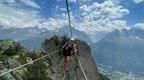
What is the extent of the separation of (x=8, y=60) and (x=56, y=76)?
35.6 ft

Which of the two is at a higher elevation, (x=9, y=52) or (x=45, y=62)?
(x=9, y=52)

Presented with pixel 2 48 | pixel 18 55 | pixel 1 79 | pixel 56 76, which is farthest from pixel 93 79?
pixel 1 79

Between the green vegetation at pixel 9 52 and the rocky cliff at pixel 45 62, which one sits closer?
the rocky cliff at pixel 45 62

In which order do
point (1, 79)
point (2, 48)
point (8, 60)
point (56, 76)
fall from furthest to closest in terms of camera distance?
point (2, 48), point (56, 76), point (8, 60), point (1, 79)

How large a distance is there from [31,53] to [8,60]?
1833 cm

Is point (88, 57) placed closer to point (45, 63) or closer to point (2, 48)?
point (45, 63)

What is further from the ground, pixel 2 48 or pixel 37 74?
pixel 2 48

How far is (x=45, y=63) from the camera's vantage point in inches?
2697

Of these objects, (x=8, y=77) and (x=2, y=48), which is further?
(x=2, y=48)

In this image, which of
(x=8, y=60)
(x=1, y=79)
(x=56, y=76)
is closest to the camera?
(x=1, y=79)

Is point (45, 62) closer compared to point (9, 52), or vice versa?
point (9, 52)

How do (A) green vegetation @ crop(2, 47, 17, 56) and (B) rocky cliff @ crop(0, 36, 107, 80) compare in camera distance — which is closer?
(B) rocky cliff @ crop(0, 36, 107, 80)

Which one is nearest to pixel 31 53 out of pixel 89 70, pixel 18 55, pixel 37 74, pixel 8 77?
pixel 18 55

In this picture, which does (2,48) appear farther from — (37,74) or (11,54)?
(37,74)
